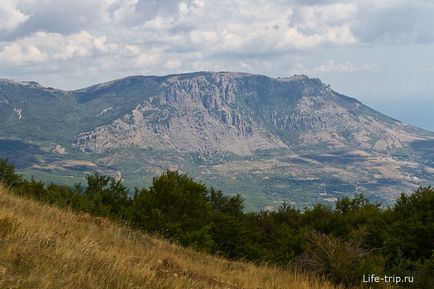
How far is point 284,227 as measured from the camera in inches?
1908

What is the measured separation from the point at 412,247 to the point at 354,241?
49.4 feet

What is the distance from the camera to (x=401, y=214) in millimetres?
34406

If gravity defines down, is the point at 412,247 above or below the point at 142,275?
below

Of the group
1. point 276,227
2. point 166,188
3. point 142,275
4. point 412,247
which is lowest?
point 276,227

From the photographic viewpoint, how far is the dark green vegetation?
14172mm

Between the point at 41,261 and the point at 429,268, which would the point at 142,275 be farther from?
the point at 429,268

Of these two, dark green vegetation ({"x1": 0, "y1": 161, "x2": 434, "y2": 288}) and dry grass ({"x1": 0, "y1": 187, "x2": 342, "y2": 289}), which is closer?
dry grass ({"x1": 0, "y1": 187, "x2": 342, "y2": 289})

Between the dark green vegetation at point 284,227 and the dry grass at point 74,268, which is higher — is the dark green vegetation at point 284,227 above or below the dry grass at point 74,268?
below

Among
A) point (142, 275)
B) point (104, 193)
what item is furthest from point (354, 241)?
point (104, 193)

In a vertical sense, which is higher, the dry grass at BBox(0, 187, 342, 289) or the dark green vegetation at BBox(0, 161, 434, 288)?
the dry grass at BBox(0, 187, 342, 289)

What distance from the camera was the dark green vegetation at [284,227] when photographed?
14.2 m

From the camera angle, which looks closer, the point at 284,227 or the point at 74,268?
the point at 74,268

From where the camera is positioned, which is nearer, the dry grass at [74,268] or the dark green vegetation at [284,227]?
the dry grass at [74,268]

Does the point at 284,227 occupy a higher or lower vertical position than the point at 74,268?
lower
